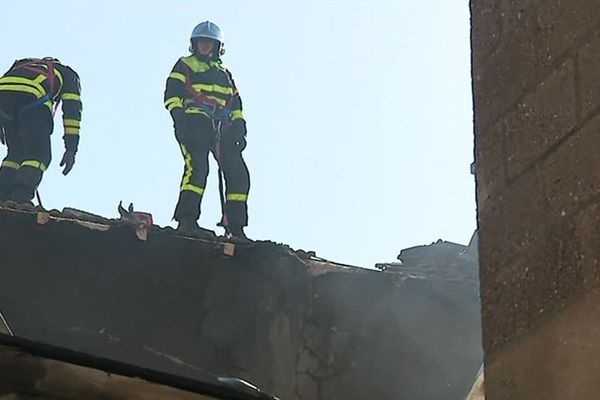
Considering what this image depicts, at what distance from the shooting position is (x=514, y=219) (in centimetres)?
258

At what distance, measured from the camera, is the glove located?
1073 centimetres

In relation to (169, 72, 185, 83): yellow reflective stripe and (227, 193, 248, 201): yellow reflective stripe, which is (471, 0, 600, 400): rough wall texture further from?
(169, 72, 185, 83): yellow reflective stripe

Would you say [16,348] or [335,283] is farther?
[335,283]

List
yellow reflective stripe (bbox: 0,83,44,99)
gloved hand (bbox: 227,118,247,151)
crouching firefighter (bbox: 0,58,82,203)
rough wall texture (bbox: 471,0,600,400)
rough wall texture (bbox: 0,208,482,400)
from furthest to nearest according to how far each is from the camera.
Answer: gloved hand (bbox: 227,118,247,151) < yellow reflective stripe (bbox: 0,83,44,99) < crouching firefighter (bbox: 0,58,82,203) < rough wall texture (bbox: 0,208,482,400) < rough wall texture (bbox: 471,0,600,400)

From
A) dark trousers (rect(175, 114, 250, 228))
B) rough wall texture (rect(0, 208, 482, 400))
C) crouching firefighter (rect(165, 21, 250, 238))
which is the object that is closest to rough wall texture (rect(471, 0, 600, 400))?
rough wall texture (rect(0, 208, 482, 400))

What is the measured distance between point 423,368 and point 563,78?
6253 millimetres

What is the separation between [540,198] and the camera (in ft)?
8.18

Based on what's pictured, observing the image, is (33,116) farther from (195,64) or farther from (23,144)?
(195,64)

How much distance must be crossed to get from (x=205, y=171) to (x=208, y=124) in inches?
20.2

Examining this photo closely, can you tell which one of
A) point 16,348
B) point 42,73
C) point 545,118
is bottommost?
point 16,348

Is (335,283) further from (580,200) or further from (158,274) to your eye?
Result: (580,200)

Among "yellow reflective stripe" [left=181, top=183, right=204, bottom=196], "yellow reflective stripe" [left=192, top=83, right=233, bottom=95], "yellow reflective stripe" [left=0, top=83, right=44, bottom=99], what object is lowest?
"yellow reflective stripe" [left=181, top=183, right=204, bottom=196]

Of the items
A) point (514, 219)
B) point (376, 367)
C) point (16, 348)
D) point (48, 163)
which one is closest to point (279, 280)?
point (376, 367)

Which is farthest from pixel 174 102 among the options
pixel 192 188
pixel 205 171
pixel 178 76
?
pixel 192 188
